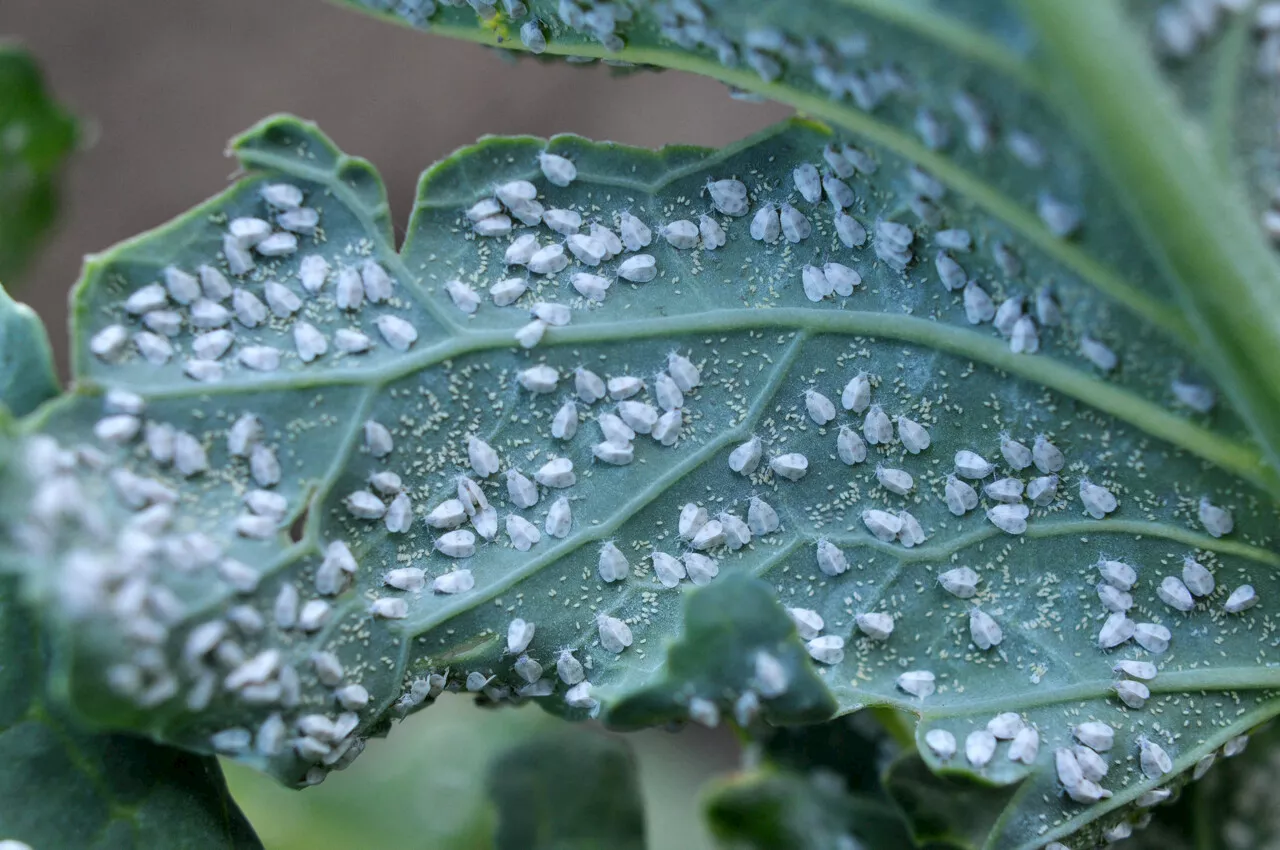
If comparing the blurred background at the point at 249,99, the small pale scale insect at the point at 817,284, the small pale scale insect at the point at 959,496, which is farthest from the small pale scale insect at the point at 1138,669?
the blurred background at the point at 249,99

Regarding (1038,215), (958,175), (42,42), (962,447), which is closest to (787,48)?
(958,175)

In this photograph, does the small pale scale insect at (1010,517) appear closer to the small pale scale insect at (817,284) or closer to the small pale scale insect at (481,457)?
the small pale scale insect at (817,284)

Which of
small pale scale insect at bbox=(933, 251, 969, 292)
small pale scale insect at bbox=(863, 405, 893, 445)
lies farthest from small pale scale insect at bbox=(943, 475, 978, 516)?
small pale scale insect at bbox=(933, 251, 969, 292)

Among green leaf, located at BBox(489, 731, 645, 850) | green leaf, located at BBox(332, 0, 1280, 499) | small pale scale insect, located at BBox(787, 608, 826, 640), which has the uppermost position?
green leaf, located at BBox(332, 0, 1280, 499)

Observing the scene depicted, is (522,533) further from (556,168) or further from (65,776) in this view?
(65,776)

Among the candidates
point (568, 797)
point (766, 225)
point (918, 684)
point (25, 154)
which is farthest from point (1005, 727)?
point (25, 154)

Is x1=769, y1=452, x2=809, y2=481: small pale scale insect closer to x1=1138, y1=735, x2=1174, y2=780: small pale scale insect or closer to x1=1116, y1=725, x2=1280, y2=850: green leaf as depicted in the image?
x1=1138, y1=735, x2=1174, y2=780: small pale scale insect

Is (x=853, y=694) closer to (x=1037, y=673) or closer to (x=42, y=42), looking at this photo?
(x=1037, y=673)
